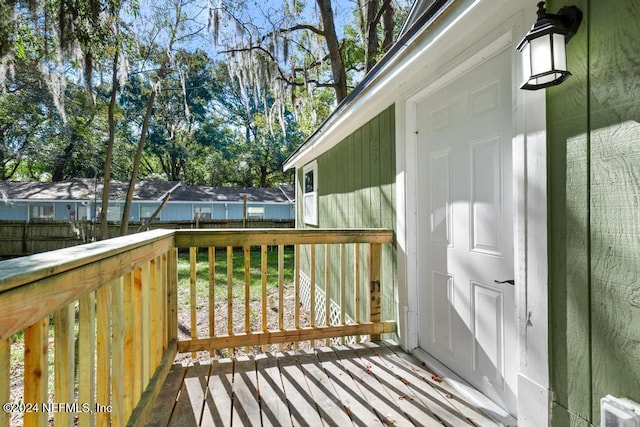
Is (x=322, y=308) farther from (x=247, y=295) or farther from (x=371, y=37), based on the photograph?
(x=371, y=37)

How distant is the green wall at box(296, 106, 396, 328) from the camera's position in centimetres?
297

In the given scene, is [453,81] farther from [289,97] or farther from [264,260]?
[289,97]

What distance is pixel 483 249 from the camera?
76.5 inches

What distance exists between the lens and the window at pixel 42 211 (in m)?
14.8

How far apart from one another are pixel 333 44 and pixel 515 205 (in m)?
7.30

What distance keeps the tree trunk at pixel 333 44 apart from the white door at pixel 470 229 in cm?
597

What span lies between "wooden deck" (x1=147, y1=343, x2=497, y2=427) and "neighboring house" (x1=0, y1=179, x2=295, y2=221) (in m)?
11.3

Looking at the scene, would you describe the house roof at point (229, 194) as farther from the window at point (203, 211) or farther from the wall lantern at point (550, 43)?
the wall lantern at point (550, 43)

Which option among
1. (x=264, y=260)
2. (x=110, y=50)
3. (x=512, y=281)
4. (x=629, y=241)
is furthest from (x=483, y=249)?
(x=110, y=50)

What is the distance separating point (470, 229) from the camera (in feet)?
6.69

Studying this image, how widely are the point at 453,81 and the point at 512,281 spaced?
1.33 metres

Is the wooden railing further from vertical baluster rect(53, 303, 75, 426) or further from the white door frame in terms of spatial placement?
the white door frame

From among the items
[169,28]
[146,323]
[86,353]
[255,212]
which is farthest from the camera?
[255,212]

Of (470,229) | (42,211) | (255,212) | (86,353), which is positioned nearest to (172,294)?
(86,353)
